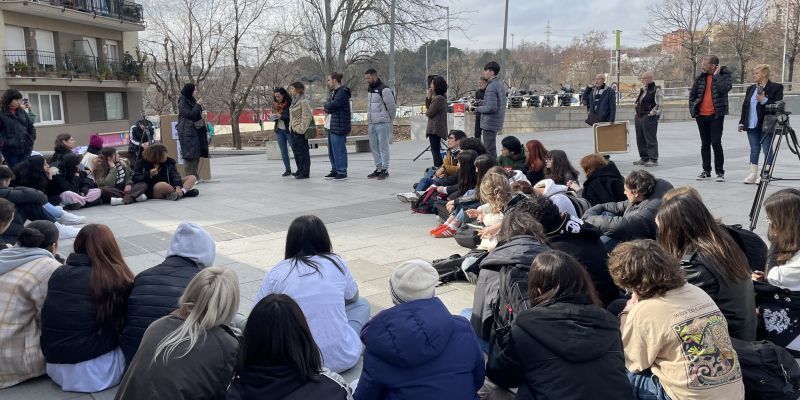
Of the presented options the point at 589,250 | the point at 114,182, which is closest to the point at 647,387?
the point at 589,250

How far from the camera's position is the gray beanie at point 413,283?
9.77 feet

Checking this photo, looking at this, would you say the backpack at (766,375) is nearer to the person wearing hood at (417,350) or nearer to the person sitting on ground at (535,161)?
the person wearing hood at (417,350)

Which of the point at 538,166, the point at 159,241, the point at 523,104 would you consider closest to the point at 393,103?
the point at 538,166

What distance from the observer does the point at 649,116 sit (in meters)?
12.3

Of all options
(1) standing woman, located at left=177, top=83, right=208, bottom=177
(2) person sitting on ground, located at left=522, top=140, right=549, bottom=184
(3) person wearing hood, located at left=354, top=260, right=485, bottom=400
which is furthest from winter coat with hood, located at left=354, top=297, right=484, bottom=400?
(1) standing woman, located at left=177, top=83, right=208, bottom=177

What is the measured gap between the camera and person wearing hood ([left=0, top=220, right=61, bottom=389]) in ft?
12.8

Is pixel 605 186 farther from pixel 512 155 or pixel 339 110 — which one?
pixel 339 110

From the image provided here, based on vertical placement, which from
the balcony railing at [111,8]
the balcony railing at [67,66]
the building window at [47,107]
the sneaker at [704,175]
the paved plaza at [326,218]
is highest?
the balcony railing at [111,8]

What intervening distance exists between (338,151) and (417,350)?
9602mm

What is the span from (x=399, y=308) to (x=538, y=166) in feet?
17.6

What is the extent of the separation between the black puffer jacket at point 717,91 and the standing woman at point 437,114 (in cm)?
403

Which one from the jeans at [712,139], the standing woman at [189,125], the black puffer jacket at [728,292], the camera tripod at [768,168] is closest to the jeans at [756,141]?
the jeans at [712,139]

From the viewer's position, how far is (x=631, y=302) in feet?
11.1

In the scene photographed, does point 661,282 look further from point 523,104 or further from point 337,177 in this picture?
point 523,104
